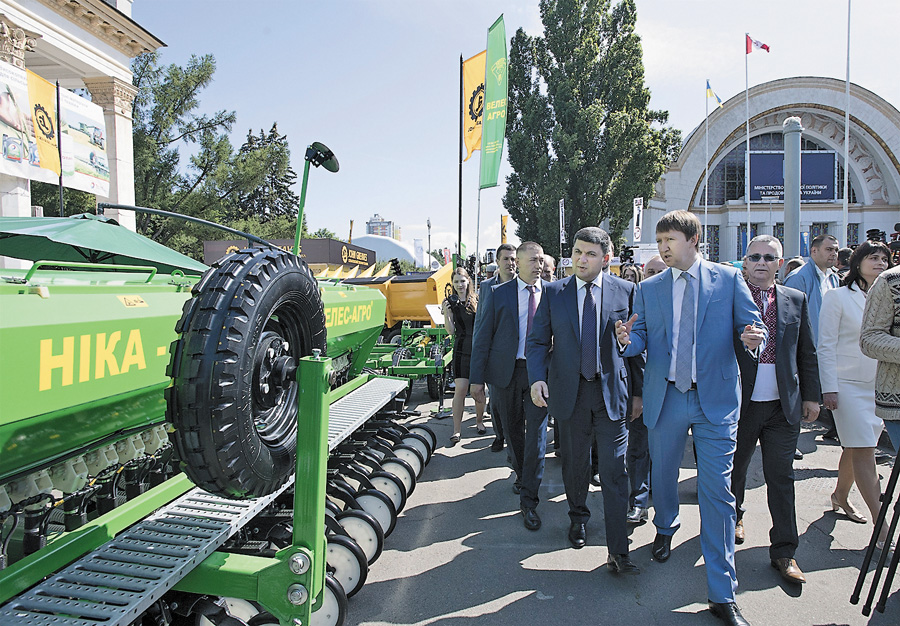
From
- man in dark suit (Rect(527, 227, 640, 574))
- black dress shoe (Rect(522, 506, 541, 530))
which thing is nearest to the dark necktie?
man in dark suit (Rect(527, 227, 640, 574))

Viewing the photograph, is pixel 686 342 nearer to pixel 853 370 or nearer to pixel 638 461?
pixel 638 461

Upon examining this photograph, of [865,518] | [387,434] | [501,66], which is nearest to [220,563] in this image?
[387,434]

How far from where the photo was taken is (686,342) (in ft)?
10.1

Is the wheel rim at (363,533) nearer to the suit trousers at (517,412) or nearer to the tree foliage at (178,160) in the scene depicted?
the suit trousers at (517,412)

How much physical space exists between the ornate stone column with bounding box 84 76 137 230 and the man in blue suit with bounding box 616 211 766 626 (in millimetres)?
17672

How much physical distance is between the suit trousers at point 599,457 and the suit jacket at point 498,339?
1.05m

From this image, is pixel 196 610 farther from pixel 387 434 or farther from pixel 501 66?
pixel 501 66

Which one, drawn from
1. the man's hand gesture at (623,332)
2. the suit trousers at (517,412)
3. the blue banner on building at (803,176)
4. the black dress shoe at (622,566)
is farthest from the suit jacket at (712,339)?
the blue banner on building at (803,176)

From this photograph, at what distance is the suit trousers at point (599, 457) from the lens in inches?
132

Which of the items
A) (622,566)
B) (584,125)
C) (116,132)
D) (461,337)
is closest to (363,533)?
(622,566)

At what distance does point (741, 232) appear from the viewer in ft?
126

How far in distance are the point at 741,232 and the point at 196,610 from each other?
4260cm

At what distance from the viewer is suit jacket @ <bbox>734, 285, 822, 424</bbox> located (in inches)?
133

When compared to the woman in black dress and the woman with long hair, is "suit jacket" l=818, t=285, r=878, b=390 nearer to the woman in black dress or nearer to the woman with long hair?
the woman with long hair
